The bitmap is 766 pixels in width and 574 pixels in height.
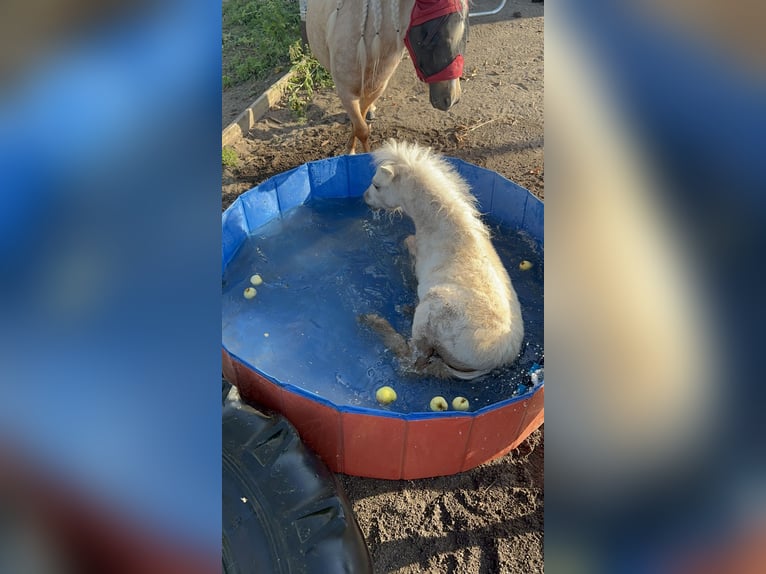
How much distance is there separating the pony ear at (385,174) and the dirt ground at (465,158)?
185cm

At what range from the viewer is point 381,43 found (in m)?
4.97

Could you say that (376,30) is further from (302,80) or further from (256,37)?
(256,37)

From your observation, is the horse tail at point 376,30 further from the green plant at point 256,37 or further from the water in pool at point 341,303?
the green plant at point 256,37

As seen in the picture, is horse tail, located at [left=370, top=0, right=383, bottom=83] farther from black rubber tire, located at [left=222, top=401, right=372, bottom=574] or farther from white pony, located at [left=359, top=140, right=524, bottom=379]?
black rubber tire, located at [left=222, top=401, right=372, bottom=574]

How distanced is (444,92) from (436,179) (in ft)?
2.83

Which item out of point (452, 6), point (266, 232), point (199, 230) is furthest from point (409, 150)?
point (199, 230)

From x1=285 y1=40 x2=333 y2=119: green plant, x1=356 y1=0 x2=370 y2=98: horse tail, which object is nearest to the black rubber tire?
x1=356 y1=0 x2=370 y2=98: horse tail

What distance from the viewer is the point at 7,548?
63cm

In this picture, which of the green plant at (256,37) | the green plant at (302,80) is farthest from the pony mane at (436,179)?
the green plant at (256,37)

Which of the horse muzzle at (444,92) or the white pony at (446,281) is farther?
the horse muzzle at (444,92)

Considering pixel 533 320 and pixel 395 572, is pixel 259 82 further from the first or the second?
pixel 395 572

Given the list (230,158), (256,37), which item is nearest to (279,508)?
(230,158)

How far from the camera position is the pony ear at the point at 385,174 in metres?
4.40

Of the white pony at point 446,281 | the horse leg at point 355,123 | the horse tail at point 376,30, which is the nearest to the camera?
the white pony at point 446,281
